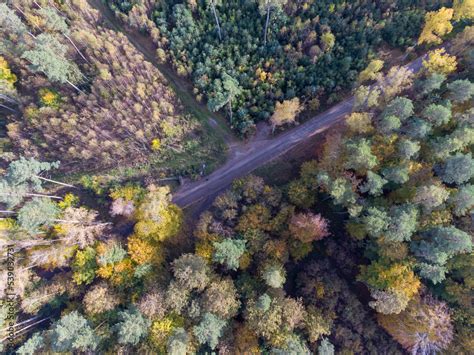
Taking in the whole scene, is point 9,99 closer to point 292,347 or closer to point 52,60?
point 52,60

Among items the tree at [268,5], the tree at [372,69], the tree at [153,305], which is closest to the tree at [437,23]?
the tree at [372,69]

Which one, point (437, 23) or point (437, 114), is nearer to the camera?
→ point (437, 114)

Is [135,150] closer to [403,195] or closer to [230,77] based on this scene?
[230,77]

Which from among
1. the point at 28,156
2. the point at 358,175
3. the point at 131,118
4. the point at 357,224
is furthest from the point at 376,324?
the point at 28,156

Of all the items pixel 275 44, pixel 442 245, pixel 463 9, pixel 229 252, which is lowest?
pixel 442 245

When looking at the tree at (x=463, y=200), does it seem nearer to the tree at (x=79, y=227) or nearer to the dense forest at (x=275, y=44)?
the dense forest at (x=275, y=44)

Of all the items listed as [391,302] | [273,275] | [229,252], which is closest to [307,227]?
[273,275]

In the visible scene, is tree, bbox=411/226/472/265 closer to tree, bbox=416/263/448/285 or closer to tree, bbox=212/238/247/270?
tree, bbox=416/263/448/285

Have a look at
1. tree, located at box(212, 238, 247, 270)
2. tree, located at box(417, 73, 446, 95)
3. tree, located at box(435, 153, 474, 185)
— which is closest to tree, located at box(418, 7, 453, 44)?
tree, located at box(417, 73, 446, 95)
